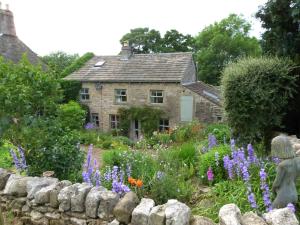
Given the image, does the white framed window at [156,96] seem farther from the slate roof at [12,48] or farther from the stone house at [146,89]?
the slate roof at [12,48]

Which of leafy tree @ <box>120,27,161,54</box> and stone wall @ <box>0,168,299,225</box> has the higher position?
leafy tree @ <box>120,27,161,54</box>

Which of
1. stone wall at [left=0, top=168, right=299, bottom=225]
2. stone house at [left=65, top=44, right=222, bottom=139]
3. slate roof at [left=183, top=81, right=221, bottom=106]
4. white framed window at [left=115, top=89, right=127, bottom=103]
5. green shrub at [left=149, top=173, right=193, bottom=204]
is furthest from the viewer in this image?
white framed window at [left=115, top=89, right=127, bottom=103]

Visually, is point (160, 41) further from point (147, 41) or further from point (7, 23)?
point (7, 23)

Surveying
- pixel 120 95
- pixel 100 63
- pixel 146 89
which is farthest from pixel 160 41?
pixel 146 89

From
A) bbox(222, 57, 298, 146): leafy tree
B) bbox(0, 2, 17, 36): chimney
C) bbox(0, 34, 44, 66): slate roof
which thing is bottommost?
bbox(222, 57, 298, 146): leafy tree

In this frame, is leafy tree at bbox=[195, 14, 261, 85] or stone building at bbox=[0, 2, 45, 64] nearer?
stone building at bbox=[0, 2, 45, 64]

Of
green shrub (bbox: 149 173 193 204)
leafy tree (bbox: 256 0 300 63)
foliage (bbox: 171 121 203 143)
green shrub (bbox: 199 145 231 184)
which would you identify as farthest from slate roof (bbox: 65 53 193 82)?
green shrub (bbox: 149 173 193 204)

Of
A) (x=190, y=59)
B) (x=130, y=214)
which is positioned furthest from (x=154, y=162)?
(x=190, y=59)

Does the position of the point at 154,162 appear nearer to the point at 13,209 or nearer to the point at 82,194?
the point at 82,194

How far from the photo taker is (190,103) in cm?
2159

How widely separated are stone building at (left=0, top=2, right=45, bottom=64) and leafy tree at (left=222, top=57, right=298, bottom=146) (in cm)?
1795

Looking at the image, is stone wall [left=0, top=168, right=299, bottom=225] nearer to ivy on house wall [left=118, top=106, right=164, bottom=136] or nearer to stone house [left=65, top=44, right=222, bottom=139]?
stone house [left=65, top=44, right=222, bottom=139]

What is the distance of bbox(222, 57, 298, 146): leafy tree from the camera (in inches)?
271

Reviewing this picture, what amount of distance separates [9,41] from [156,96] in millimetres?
11267
